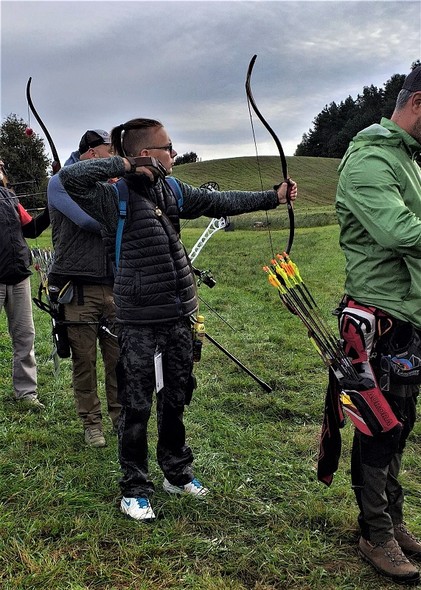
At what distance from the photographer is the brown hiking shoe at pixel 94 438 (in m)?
4.14

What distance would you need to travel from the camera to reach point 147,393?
125 inches

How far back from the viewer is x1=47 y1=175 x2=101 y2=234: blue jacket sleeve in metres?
3.83

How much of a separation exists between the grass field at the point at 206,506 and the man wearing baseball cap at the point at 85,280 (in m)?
0.37

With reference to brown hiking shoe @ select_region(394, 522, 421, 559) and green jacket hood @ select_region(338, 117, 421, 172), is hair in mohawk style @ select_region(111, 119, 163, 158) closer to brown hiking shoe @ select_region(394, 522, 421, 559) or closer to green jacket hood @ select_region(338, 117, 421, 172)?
green jacket hood @ select_region(338, 117, 421, 172)

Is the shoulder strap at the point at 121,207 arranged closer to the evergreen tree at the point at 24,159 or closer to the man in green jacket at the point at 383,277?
the man in green jacket at the point at 383,277

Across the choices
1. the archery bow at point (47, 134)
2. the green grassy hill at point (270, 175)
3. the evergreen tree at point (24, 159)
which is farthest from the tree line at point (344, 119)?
the archery bow at point (47, 134)

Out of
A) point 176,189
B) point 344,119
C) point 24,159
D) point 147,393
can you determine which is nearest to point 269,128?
point 176,189

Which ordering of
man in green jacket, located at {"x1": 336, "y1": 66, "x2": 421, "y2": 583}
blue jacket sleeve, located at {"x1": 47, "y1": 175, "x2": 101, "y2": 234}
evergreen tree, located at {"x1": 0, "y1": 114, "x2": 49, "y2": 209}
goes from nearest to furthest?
man in green jacket, located at {"x1": 336, "y1": 66, "x2": 421, "y2": 583} < blue jacket sleeve, located at {"x1": 47, "y1": 175, "x2": 101, "y2": 234} < evergreen tree, located at {"x1": 0, "y1": 114, "x2": 49, "y2": 209}

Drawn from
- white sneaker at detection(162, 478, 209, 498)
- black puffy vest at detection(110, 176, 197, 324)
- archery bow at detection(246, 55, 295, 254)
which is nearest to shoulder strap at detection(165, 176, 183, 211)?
black puffy vest at detection(110, 176, 197, 324)

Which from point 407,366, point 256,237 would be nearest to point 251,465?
point 407,366

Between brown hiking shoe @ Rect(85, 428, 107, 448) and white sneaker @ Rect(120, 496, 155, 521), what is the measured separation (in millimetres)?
955

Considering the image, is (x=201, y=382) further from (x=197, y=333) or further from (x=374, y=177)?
(x=374, y=177)

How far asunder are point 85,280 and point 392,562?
8.96 feet

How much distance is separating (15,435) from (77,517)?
1.34 meters
